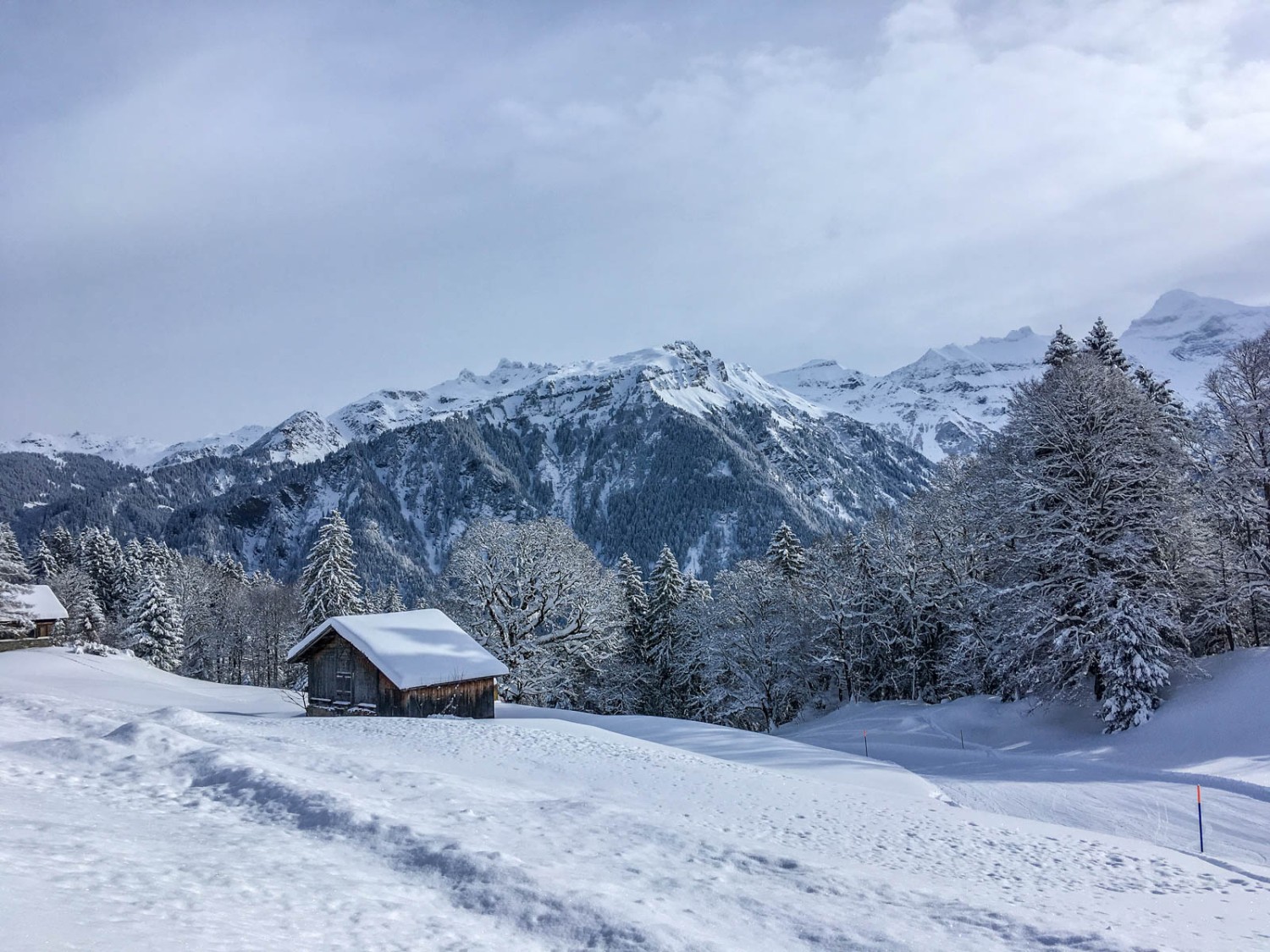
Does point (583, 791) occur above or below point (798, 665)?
above

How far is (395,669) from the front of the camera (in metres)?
28.2

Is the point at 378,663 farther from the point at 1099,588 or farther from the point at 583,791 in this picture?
the point at 1099,588

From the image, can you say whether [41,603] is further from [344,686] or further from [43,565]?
[344,686]

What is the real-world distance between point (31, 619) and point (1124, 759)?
2442 inches

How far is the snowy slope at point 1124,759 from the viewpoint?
15.6 metres

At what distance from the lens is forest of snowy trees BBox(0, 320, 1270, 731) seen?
79.5ft

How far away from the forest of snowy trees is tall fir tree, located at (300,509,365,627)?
Result: 0.16 meters

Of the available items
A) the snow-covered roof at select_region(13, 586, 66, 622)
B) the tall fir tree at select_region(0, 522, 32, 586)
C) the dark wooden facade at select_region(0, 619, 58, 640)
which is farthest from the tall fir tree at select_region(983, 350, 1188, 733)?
the dark wooden facade at select_region(0, 619, 58, 640)

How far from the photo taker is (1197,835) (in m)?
14.5

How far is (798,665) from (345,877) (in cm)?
3750

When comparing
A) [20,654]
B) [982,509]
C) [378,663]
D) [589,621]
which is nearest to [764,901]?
[378,663]

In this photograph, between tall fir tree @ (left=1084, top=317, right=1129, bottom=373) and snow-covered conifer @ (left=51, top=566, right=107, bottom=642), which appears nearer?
tall fir tree @ (left=1084, top=317, right=1129, bottom=373)

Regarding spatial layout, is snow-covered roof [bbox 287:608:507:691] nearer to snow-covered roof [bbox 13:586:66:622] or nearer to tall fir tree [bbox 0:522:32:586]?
tall fir tree [bbox 0:522:32:586]

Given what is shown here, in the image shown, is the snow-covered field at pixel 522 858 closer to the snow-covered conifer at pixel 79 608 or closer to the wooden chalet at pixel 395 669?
the wooden chalet at pixel 395 669
